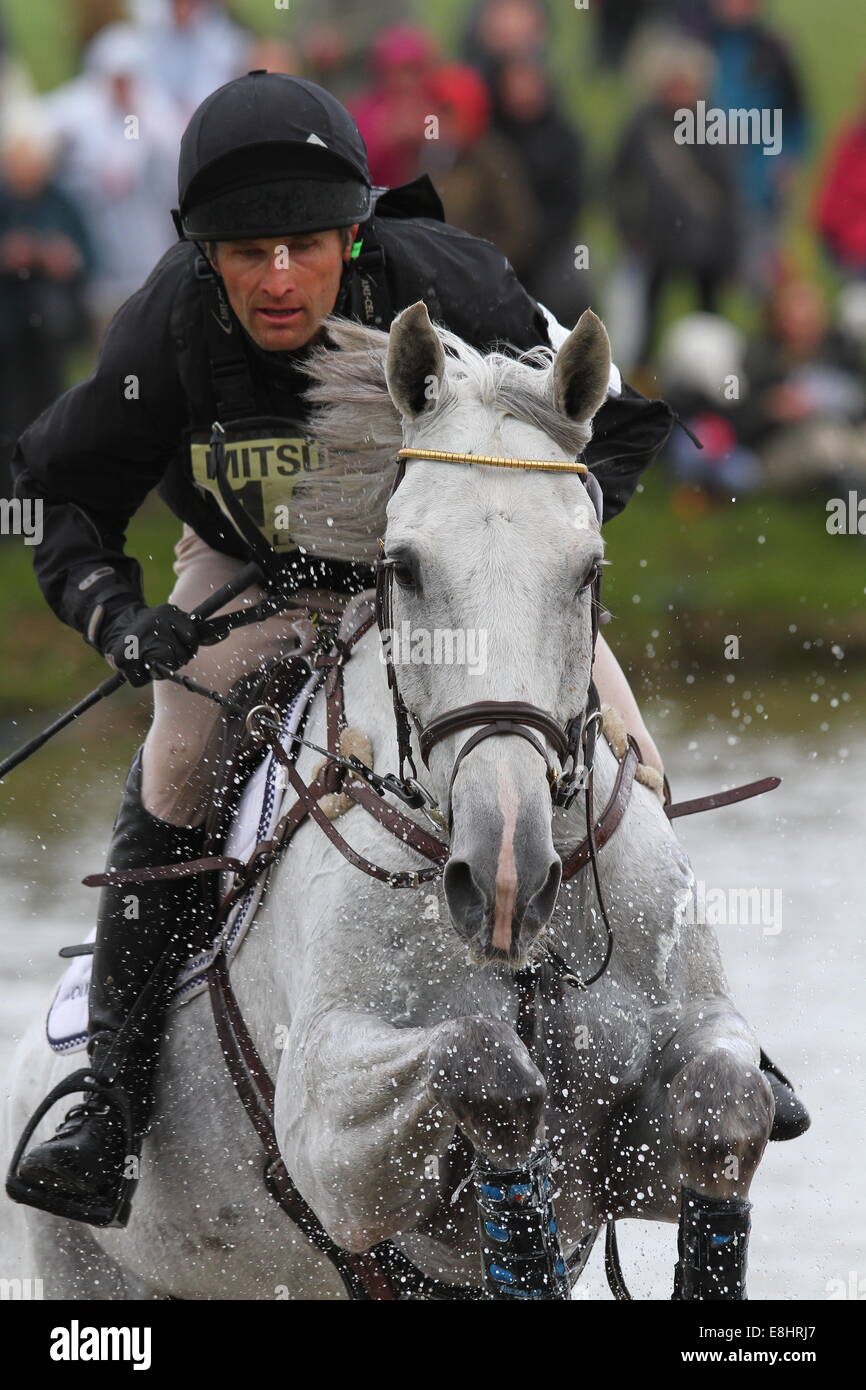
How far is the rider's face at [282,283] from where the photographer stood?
4.54 m

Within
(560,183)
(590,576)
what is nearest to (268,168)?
(590,576)

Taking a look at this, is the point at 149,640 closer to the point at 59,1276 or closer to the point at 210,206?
the point at 210,206

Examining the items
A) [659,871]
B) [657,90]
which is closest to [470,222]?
[657,90]

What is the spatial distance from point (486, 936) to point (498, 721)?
35 centimetres

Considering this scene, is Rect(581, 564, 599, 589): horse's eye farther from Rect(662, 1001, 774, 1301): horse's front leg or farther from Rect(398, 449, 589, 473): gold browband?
Rect(662, 1001, 774, 1301): horse's front leg

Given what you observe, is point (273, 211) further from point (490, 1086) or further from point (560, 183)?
point (560, 183)

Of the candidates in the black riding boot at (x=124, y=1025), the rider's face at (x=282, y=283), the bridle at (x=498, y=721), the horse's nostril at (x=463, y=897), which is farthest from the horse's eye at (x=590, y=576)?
the black riding boot at (x=124, y=1025)

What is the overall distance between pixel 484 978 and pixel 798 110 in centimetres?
1066

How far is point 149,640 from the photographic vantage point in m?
4.59

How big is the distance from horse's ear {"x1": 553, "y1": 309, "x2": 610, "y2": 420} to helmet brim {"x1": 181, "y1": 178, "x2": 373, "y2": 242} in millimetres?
821

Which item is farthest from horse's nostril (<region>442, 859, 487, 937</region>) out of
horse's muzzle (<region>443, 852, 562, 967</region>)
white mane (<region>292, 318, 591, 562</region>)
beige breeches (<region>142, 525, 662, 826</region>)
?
beige breeches (<region>142, 525, 662, 826</region>)

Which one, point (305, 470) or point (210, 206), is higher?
point (210, 206)

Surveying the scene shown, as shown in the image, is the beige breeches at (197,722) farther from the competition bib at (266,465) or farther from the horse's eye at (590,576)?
the horse's eye at (590,576)

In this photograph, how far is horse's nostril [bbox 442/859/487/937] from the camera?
3.55 meters
